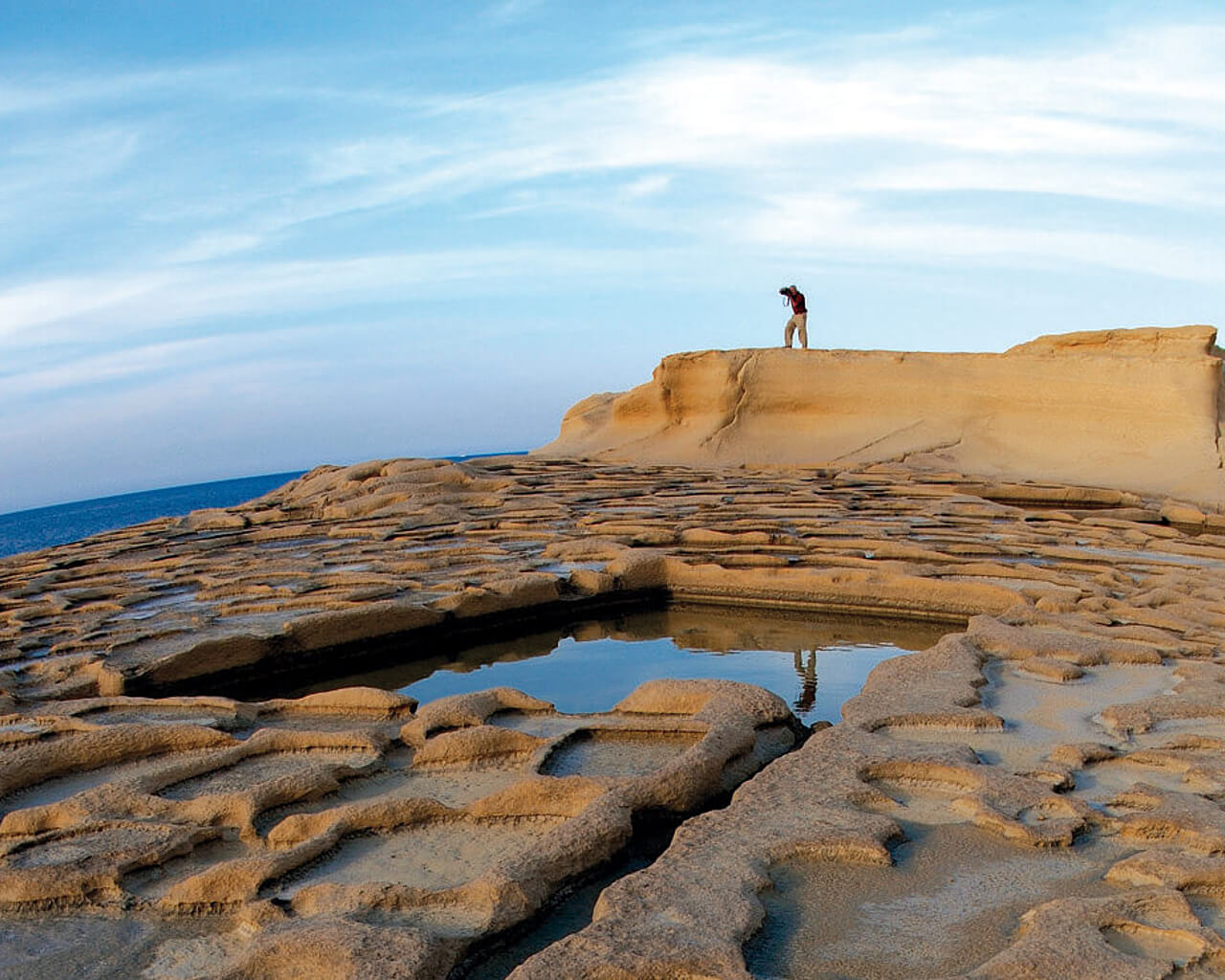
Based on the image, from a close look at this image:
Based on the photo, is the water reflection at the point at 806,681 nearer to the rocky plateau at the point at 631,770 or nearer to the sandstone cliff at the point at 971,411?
the rocky plateau at the point at 631,770

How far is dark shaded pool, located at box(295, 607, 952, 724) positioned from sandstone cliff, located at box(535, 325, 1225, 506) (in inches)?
203

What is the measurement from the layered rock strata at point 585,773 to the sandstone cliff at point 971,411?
4416 mm

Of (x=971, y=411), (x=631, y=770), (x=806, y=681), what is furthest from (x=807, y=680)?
(x=971, y=411)

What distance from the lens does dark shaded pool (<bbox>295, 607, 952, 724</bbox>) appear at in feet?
13.0

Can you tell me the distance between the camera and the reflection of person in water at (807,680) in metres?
3.73

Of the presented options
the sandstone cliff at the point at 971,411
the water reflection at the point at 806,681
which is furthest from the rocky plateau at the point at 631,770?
the sandstone cliff at the point at 971,411

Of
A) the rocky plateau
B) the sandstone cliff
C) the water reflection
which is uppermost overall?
the sandstone cliff

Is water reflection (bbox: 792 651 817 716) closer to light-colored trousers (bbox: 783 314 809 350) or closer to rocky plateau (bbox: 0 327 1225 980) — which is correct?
rocky plateau (bbox: 0 327 1225 980)

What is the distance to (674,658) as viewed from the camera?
14.6 feet

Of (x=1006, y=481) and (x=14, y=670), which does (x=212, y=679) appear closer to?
(x=14, y=670)

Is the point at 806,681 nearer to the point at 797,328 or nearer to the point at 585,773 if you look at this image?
the point at 585,773

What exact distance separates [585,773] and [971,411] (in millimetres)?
8804

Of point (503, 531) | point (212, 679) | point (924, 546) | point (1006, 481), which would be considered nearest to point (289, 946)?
point (212, 679)

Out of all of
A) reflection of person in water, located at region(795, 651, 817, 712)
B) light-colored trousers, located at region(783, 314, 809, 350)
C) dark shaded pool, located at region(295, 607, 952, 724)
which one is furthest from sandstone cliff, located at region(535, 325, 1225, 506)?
reflection of person in water, located at region(795, 651, 817, 712)
